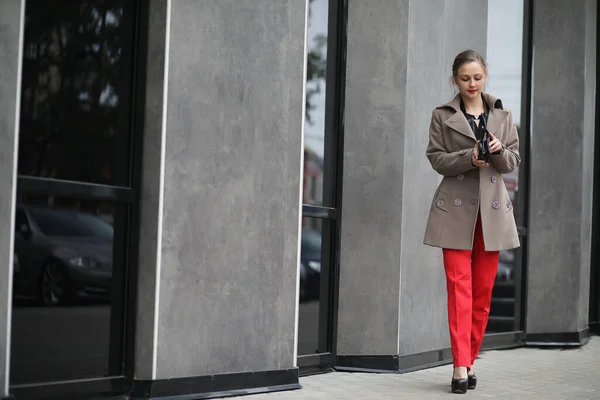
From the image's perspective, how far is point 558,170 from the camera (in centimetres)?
966

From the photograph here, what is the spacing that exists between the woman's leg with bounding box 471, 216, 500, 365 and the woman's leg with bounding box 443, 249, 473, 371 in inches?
5.1

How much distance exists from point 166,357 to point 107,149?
1194 mm

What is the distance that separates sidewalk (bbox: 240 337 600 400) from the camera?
584 cm

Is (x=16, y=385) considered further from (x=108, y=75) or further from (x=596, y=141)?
(x=596, y=141)

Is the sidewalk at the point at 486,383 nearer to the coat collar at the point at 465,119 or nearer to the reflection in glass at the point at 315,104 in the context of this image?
the reflection in glass at the point at 315,104

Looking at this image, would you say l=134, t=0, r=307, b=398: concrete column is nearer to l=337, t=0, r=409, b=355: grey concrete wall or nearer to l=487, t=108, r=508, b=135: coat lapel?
l=337, t=0, r=409, b=355: grey concrete wall

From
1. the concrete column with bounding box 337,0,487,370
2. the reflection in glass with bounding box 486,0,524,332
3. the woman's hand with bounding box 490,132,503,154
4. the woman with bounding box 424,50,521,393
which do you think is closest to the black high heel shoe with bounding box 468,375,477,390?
the woman with bounding box 424,50,521,393

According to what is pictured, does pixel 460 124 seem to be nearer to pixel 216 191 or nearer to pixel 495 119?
pixel 495 119

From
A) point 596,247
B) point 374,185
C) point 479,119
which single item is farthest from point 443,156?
point 596,247

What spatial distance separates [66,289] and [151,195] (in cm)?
71

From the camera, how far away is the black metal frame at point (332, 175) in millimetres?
7027

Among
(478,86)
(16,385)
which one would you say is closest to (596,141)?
(478,86)

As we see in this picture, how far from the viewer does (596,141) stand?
1087 centimetres

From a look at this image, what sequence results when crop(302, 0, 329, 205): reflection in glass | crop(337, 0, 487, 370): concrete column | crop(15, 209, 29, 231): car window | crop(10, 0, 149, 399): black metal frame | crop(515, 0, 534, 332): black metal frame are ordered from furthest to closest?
crop(515, 0, 534, 332): black metal frame
crop(337, 0, 487, 370): concrete column
crop(302, 0, 329, 205): reflection in glass
crop(10, 0, 149, 399): black metal frame
crop(15, 209, 29, 231): car window
